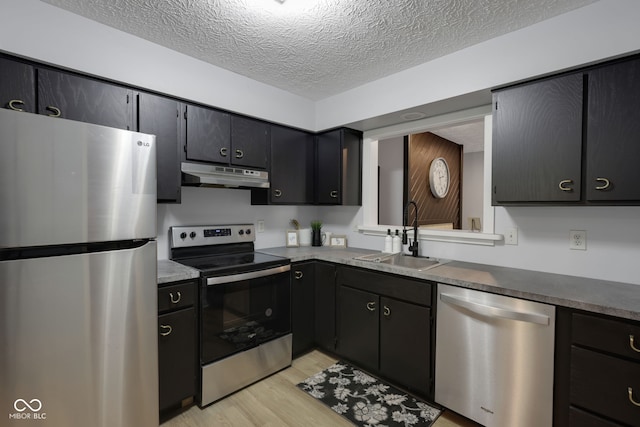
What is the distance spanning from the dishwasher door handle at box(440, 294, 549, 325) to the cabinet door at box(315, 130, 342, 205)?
4.72ft

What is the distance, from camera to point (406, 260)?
239 cm

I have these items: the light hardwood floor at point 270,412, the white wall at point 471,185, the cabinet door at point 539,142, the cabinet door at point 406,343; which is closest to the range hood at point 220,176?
the cabinet door at point 406,343

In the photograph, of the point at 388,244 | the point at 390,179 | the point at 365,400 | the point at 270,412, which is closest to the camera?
the point at 270,412

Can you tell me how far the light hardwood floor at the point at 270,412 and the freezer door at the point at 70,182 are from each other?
1.26m

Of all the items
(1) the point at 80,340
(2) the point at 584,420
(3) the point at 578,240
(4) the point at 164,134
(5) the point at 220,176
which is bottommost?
(2) the point at 584,420

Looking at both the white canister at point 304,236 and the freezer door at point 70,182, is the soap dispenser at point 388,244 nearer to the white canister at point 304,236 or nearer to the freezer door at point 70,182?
the white canister at point 304,236

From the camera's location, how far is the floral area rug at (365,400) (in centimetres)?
186

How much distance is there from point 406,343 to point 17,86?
2723 mm

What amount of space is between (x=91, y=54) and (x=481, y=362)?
9.60ft

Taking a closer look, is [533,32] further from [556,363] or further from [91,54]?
[91,54]

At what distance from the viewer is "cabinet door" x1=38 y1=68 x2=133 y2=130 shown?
1.60m

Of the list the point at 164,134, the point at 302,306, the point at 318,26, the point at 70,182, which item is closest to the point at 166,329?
the point at 70,182

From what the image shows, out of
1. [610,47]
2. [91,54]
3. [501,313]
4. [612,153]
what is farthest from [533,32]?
[91,54]

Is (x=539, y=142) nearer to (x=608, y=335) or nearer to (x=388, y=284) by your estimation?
(x=608, y=335)
